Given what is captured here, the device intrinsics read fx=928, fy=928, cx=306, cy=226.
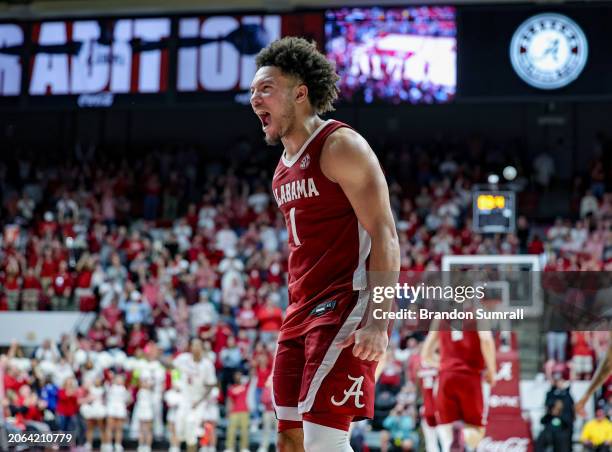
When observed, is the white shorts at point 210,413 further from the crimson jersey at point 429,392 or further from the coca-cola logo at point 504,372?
the coca-cola logo at point 504,372

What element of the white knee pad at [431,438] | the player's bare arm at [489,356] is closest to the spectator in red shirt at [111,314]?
Result: the white knee pad at [431,438]

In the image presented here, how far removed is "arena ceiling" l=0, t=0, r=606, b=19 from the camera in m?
16.2

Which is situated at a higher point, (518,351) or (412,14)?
(412,14)

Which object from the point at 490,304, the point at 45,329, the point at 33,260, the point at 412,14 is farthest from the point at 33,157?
the point at 490,304

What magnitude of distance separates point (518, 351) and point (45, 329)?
9.50m

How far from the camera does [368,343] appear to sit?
3320 millimetres

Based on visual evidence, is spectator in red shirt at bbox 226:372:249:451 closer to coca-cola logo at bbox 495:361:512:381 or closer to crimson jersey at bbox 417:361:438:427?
crimson jersey at bbox 417:361:438:427

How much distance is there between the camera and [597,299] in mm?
4219

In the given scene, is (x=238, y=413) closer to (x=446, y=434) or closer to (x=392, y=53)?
(x=446, y=434)

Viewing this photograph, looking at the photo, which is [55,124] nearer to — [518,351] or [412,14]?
[412,14]

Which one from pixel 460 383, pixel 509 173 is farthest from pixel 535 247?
pixel 460 383

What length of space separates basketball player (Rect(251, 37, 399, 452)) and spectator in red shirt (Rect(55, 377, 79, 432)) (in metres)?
8.04

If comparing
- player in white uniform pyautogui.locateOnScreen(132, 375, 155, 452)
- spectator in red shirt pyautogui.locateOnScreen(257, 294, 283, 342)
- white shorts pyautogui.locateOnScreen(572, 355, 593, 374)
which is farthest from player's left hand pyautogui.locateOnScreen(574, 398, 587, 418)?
spectator in red shirt pyautogui.locateOnScreen(257, 294, 283, 342)

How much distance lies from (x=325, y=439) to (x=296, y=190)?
947 mm
